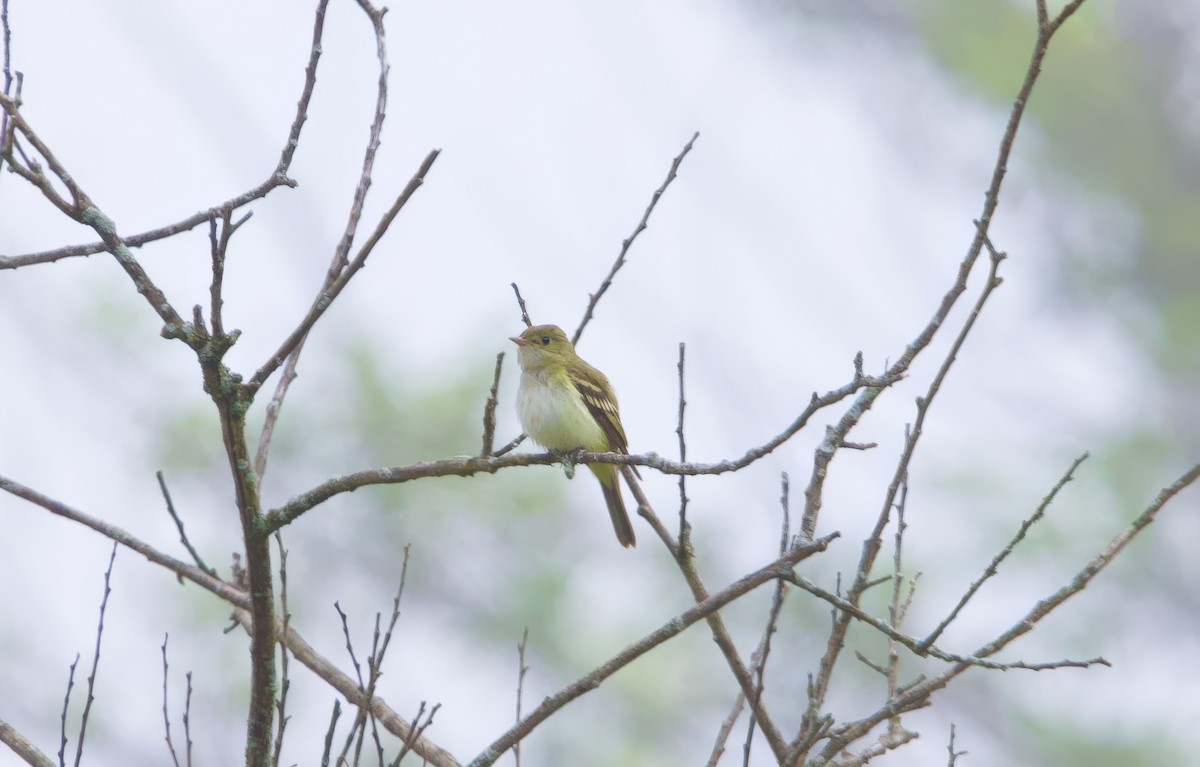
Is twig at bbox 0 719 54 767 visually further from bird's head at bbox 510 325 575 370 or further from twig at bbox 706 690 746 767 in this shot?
bird's head at bbox 510 325 575 370

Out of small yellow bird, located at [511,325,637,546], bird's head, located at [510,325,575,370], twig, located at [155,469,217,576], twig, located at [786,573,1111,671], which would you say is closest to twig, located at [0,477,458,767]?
twig, located at [155,469,217,576]

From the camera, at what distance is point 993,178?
10.8ft

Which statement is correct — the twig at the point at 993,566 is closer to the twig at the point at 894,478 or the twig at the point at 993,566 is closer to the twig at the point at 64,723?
the twig at the point at 894,478

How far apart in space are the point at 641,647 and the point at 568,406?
3360 mm

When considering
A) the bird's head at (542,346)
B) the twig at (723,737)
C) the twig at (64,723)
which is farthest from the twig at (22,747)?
the bird's head at (542,346)

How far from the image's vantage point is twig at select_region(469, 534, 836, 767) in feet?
9.41

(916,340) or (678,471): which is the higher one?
(916,340)

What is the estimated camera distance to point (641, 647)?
9.86 ft

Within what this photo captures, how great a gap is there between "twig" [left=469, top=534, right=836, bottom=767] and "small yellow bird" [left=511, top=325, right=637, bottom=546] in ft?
9.63

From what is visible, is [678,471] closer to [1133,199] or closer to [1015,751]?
[1015,751]

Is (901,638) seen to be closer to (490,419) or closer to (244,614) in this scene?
(490,419)

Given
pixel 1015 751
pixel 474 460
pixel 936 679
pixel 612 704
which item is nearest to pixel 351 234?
pixel 474 460

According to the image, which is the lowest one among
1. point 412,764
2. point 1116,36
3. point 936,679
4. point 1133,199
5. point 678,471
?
point 936,679

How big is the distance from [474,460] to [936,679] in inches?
52.1
